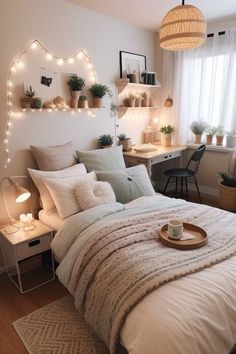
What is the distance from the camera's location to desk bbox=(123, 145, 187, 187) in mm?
3260

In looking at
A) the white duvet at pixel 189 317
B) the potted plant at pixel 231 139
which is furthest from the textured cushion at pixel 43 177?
the potted plant at pixel 231 139

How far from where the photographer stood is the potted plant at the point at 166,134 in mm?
3912

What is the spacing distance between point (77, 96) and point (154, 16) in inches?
57.2

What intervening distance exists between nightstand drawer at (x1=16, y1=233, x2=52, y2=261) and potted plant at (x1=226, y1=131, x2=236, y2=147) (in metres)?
2.71

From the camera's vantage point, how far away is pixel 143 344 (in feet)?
3.71

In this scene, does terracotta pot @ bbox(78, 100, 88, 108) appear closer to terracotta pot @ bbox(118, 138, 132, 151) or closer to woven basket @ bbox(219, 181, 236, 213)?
terracotta pot @ bbox(118, 138, 132, 151)

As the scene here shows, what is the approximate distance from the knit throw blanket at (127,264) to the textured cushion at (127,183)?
0.55 meters

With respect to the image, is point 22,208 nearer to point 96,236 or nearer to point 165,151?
point 96,236

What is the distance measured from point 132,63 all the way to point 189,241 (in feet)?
9.20

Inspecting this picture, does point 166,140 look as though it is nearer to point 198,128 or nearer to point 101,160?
point 198,128

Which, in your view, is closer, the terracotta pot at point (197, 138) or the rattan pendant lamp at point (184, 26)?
the rattan pendant lamp at point (184, 26)

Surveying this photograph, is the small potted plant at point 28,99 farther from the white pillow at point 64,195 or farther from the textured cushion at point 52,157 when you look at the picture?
the white pillow at point 64,195

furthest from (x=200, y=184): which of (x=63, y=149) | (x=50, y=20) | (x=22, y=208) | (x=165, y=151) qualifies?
(x=50, y=20)

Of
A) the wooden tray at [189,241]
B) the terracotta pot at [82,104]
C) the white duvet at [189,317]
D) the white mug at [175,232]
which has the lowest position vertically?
the white duvet at [189,317]
